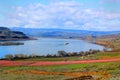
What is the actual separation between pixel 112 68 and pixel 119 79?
10763mm

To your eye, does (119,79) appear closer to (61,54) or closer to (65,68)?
(65,68)

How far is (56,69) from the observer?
1342 inches

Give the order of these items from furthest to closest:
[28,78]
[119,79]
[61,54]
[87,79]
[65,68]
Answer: [61,54] → [65,68] → [28,78] → [87,79] → [119,79]

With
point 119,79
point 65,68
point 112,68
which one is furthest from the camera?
point 65,68

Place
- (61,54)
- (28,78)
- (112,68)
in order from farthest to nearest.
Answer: (61,54) < (112,68) < (28,78)

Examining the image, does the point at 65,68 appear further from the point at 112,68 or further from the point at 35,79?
the point at 35,79

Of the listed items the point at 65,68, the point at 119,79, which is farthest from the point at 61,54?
the point at 119,79

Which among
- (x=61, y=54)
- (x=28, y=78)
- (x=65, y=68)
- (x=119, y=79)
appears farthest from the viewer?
(x=61, y=54)

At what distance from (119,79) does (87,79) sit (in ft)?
11.2

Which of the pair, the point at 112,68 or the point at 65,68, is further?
the point at 65,68

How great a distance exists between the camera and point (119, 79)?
21812 mm

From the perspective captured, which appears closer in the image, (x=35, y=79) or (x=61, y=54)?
(x=35, y=79)

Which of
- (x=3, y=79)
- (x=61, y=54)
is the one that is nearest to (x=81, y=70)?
A: (x=3, y=79)

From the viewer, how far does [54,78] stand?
26000mm
